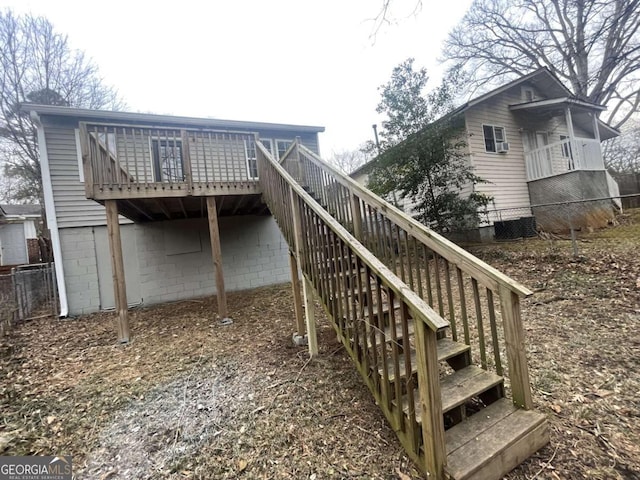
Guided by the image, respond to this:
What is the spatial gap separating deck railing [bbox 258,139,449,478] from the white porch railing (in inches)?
436

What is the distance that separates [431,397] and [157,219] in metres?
7.79

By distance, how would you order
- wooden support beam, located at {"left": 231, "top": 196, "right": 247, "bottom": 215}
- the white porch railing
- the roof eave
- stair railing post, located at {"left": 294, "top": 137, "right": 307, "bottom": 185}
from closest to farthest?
stair railing post, located at {"left": 294, "top": 137, "right": 307, "bottom": 185}
wooden support beam, located at {"left": 231, "top": 196, "right": 247, "bottom": 215}
the roof eave
the white porch railing

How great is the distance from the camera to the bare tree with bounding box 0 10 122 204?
11625mm

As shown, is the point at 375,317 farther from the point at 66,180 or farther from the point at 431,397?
the point at 66,180

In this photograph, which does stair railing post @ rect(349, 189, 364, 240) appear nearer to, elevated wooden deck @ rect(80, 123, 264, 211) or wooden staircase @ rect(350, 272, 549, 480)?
wooden staircase @ rect(350, 272, 549, 480)

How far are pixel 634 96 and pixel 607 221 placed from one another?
1103cm

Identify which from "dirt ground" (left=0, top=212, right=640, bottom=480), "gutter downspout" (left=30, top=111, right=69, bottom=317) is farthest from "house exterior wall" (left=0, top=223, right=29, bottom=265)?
"dirt ground" (left=0, top=212, right=640, bottom=480)

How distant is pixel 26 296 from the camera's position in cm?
677

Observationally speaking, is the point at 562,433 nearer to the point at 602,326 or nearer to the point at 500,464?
the point at 500,464

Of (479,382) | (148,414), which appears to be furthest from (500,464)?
(148,414)

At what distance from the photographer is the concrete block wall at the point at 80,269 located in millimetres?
6738

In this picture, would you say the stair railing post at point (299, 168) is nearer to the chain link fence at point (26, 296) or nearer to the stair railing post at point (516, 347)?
the stair railing post at point (516, 347)

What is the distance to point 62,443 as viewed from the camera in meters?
2.27

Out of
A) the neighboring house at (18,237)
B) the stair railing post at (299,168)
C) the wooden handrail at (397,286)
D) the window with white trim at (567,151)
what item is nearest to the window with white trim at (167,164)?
the stair railing post at (299,168)
